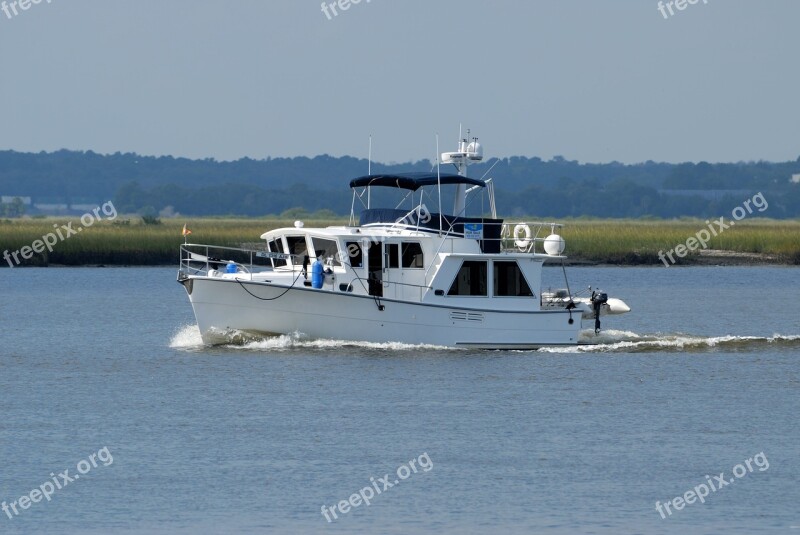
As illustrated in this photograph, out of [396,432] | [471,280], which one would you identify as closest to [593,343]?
[471,280]

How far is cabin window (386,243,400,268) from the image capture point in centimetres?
2941

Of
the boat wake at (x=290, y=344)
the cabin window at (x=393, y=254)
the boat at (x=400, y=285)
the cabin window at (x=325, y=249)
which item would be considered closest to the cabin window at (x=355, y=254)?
the boat at (x=400, y=285)

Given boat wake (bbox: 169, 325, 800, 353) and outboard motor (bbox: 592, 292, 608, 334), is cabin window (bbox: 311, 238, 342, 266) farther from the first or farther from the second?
outboard motor (bbox: 592, 292, 608, 334)

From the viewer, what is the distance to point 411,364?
28172mm

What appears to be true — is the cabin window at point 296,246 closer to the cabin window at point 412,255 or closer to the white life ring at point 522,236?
the cabin window at point 412,255

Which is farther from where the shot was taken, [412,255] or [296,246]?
[296,246]

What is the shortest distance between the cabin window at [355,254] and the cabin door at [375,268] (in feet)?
0.50

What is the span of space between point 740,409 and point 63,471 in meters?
11.2

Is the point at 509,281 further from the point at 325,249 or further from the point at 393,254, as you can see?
the point at 325,249

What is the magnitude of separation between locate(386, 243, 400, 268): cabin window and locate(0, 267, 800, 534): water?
1.70 metres

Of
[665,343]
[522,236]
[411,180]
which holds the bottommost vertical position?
[665,343]

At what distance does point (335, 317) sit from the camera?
2869 centimetres

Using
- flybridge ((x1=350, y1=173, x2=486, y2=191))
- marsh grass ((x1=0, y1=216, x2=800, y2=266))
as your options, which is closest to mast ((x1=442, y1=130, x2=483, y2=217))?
flybridge ((x1=350, y1=173, x2=486, y2=191))

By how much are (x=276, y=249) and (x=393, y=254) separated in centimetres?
254
